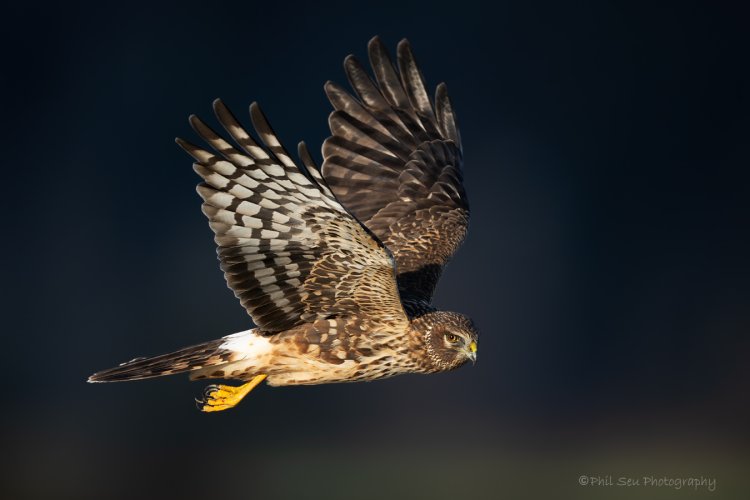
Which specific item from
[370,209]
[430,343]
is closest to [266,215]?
[430,343]

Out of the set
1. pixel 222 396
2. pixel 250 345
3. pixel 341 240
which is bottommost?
pixel 222 396

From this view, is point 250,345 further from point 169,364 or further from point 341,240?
point 341,240

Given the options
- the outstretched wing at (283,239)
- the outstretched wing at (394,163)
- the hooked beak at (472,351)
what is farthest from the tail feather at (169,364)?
the outstretched wing at (394,163)

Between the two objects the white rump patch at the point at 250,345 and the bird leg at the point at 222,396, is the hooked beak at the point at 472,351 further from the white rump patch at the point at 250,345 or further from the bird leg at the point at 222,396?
the bird leg at the point at 222,396

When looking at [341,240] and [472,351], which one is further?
[472,351]

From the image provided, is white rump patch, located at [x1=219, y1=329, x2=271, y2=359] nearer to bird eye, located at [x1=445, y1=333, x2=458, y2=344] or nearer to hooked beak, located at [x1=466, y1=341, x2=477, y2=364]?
bird eye, located at [x1=445, y1=333, x2=458, y2=344]

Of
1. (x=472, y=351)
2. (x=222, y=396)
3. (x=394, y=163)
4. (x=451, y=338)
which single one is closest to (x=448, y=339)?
(x=451, y=338)

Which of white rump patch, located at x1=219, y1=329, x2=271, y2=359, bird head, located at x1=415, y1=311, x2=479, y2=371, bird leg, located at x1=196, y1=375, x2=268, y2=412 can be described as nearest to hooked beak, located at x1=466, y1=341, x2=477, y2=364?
bird head, located at x1=415, y1=311, x2=479, y2=371
